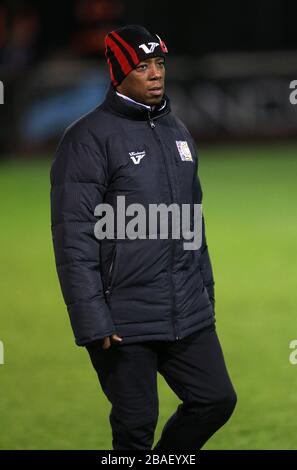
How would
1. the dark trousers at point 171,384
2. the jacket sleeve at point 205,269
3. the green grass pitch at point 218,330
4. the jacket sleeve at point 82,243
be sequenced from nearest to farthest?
the jacket sleeve at point 82,243 → the dark trousers at point 171,384 → the jacket sleeve at point 205,269 → the green grass pitch at point 218,330

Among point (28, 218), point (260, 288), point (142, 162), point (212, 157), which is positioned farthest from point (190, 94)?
point (142, 162)

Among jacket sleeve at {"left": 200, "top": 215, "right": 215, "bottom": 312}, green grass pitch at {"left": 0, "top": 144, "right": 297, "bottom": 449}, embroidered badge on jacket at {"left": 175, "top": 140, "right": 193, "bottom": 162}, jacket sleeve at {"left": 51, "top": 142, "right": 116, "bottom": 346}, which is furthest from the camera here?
green grass pitch at {"left": 0, "top": 144, "right": 297, "bottom": 449}

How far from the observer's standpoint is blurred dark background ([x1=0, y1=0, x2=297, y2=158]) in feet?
75.3

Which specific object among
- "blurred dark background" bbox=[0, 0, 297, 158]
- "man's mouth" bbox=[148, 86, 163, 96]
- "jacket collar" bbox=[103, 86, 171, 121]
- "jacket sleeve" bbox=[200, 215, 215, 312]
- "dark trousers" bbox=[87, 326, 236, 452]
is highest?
"man's mouth" bbox=[148, 86, 163, 96]

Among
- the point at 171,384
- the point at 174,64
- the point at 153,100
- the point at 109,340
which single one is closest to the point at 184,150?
the point at 153,100

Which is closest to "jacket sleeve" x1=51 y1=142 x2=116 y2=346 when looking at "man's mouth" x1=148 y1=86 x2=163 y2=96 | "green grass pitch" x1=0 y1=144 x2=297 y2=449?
"man's mouth" x1=148 y1=86 x2=163 y2=96

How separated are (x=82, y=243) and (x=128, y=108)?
0.67m

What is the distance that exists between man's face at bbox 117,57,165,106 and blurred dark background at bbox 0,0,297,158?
56.7ft

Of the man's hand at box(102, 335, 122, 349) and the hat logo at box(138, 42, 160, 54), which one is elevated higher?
the hat logo at box(138, 42, 160, 54)

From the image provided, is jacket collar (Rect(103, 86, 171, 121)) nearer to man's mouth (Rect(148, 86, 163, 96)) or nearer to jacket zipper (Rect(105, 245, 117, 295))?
man's mouth (Rect(148, 86, 163, 96))

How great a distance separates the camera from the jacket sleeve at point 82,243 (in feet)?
16.8

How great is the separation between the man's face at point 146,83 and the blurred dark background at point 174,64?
17.3 metres

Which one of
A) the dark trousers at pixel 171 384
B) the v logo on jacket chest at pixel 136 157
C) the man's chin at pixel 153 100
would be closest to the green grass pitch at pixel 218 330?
the dark trousers at pixel 171 384

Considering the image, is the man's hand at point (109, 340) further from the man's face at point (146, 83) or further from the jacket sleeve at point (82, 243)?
the man's face at point (146, 83)
